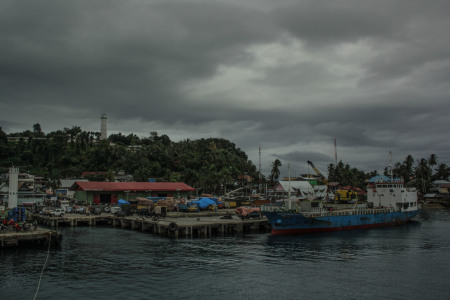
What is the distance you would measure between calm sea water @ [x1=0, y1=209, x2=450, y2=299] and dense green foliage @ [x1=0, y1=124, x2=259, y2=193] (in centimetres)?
6526

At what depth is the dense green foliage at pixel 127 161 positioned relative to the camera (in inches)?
4542

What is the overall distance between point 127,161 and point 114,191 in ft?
148

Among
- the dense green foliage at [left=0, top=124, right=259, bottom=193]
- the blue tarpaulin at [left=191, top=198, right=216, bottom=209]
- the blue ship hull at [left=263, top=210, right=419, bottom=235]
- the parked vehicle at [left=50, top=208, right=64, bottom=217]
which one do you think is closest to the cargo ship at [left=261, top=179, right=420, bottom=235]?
the blue ship hull at [left=263, top=210, right=419, bottom=235]

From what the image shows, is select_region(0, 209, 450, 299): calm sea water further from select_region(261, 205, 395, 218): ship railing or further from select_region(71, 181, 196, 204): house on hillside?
select_region(71, 181, 196, 204): house on hillside

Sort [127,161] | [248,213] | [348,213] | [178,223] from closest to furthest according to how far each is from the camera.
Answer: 1. [178,223]
2. [248,213]
3. [348,213]
4. [127,161]

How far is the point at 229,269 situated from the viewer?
33.2 metres

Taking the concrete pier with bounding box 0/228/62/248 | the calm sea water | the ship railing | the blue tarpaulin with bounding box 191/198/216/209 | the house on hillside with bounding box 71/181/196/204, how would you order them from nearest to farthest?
the calm sea water, the concrete pier with bounding box 0/228/62/248, the ship railing, the blue tarpaulin with bounding box 191/198/216/209, the house on hillside with bounding box 71/181/196/204

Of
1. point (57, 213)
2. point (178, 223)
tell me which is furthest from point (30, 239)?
point (57, 213)

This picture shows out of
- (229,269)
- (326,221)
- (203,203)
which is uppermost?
(203,203)

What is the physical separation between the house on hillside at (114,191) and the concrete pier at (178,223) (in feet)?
55.6

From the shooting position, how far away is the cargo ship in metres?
55.2

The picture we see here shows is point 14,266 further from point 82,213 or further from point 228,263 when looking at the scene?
point 82,213

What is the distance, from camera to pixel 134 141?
183750 mm

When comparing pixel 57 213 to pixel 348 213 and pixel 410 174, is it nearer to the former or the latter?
pixel 348 213
